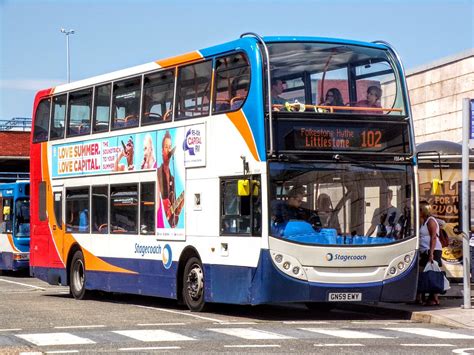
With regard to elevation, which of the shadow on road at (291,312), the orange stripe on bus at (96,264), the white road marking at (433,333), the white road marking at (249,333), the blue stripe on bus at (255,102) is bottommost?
the white road marking at (433,333)

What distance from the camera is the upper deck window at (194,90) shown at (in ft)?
61.8

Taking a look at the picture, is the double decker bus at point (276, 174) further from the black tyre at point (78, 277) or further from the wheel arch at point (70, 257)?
the wheel arch at point (70, 257)

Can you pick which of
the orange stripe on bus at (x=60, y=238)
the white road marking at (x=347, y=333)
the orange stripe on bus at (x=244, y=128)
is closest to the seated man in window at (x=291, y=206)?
the orange stripe on bus at (x=244, y=128)

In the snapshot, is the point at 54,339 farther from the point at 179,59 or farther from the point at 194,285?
the point at 179,59

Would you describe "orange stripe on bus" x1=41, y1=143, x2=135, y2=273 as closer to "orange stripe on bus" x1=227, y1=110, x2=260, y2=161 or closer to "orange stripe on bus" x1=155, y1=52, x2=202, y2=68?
"orange stripe on bus" x1=155, y1=52, x2=202, y2=68

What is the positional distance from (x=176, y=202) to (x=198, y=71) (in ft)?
7.49

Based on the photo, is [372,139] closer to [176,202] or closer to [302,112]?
[302,112]

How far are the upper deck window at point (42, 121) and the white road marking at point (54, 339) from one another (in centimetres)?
1092

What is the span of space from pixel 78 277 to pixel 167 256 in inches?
176

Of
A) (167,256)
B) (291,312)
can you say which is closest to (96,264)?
(167,256)

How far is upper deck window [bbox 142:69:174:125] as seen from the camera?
2003 centimetres

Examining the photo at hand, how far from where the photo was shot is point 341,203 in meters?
17.4

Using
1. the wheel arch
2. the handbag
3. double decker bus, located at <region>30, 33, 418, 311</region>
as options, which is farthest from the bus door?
the wheel arch

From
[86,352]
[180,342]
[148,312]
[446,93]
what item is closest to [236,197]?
[148,312]
